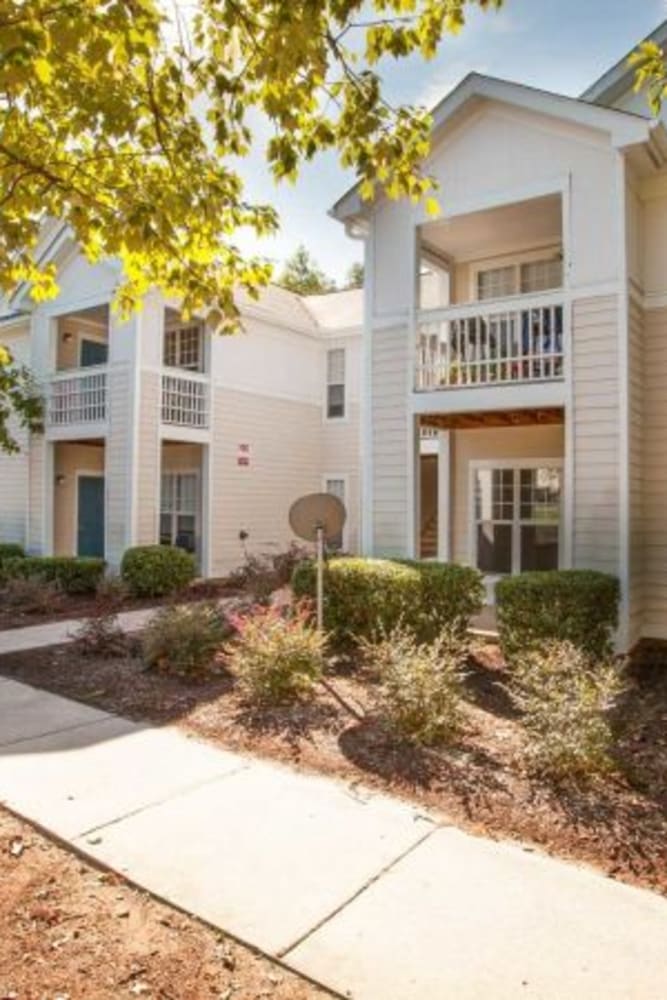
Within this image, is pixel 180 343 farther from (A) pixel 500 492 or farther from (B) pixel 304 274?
(B) pixel 304 274

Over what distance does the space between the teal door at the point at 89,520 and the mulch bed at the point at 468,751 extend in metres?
9.78

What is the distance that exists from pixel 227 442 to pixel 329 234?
228 inches

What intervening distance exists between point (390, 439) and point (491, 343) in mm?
2139

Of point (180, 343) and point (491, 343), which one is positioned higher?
point (180, 343)

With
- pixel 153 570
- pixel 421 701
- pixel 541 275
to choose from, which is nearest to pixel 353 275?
pixel 541 275

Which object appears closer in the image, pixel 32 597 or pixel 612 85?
pixel 612 85

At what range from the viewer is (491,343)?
10742 millimetres

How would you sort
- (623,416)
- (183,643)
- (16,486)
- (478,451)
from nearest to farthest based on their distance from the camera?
(183,643), (623,416), (478,451), (16,486)

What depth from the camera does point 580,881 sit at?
3594 mm

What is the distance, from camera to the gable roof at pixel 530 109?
8.78 m

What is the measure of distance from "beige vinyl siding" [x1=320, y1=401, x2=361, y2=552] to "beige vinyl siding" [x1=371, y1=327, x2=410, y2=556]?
7.87m

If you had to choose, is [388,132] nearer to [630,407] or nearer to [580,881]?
[580,881]

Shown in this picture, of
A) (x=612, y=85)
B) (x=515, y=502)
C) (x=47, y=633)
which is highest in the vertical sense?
(x=612, y=85)

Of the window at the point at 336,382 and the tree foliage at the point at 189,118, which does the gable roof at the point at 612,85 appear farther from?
the window at the point at 336,382
